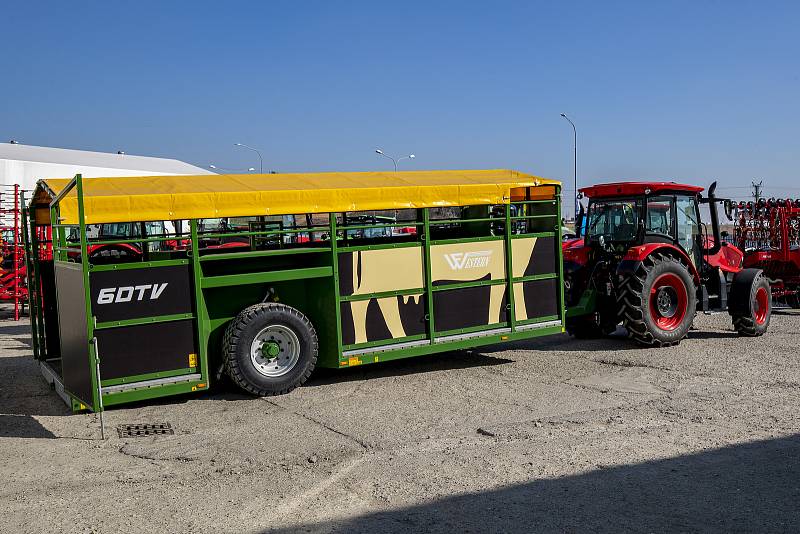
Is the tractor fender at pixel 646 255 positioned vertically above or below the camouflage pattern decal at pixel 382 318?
above

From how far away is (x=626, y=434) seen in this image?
21.7 feet

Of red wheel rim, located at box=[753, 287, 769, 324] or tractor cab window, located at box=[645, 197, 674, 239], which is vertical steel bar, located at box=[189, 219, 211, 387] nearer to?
tractor cab window, located at box=[645, 197, 674, 239]

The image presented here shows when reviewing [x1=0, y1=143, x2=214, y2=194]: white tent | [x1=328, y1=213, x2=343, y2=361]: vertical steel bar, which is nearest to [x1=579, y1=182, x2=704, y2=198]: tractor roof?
[x1=328, y1=213, x2=343, y2=361]: vertical steel bar

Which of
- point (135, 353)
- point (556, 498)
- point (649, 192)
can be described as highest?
point (649, 192)

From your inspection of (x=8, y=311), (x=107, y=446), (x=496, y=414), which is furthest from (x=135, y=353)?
(x=8, y=311)

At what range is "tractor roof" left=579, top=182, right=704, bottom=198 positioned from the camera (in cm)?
1111

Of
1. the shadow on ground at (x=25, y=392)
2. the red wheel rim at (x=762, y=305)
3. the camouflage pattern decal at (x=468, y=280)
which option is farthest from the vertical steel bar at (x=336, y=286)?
the red wheel rim at (x=762, y=305)

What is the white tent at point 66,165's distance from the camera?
3488 centimetres

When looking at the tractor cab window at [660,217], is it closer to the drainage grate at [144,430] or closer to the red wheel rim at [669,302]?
the red wheel rim at [669,302]

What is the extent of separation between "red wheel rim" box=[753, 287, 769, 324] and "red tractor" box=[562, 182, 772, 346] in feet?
0.05

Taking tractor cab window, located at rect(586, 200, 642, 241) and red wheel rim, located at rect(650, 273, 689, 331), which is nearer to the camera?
red wheel rim, located at rect(650, 273, 689, 331)

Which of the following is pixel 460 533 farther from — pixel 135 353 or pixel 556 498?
pixel 135 353

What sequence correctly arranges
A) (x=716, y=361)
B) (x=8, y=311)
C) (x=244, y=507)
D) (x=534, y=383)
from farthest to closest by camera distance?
1. (x=8, y=311)
2. (x=716, y=361)
3. (x=534, y=383)
4. (x=244, y=507)

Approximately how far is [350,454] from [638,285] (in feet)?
19.1
